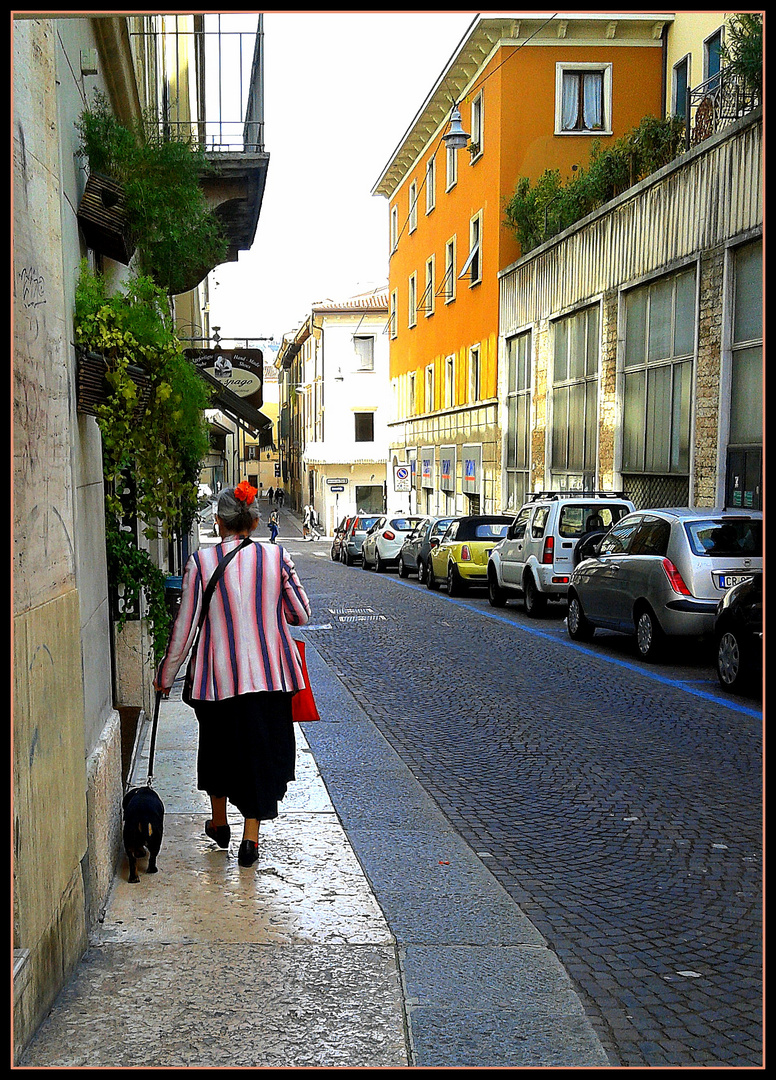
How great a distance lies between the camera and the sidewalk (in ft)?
11.6

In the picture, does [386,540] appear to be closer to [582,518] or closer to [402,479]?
[582,518]

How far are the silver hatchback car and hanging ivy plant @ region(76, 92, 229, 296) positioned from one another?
6.10m

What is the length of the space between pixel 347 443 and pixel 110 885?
56329mm

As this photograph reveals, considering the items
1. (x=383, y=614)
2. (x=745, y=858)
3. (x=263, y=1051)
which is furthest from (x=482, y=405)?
(x=263, y=1051)

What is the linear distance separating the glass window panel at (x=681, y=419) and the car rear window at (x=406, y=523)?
1225cm

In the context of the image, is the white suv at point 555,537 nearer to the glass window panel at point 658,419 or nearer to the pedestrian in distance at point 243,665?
the glass window panel at point 658,419

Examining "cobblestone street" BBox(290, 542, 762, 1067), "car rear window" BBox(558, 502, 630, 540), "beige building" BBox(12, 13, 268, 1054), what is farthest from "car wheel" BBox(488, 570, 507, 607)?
"beige building" BBox(12, 13, 268, 1054)

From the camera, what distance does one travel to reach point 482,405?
35.3m

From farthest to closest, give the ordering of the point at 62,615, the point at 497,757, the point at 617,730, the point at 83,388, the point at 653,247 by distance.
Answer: the point at 653,247 < the point at 617,730 < the point at 497,757 < the point at 83,388 < the point at 62,615

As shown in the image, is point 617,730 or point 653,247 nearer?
point 617,730

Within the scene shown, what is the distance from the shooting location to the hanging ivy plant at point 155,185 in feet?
18.8

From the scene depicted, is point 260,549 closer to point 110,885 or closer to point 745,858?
point 110,885

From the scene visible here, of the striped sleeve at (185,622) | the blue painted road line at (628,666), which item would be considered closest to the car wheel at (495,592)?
the blue painted road line at (628,666)

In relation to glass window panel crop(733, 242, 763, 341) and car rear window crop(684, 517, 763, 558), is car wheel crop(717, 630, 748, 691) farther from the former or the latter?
glass window panel crop(733, 242, 763, 341)
